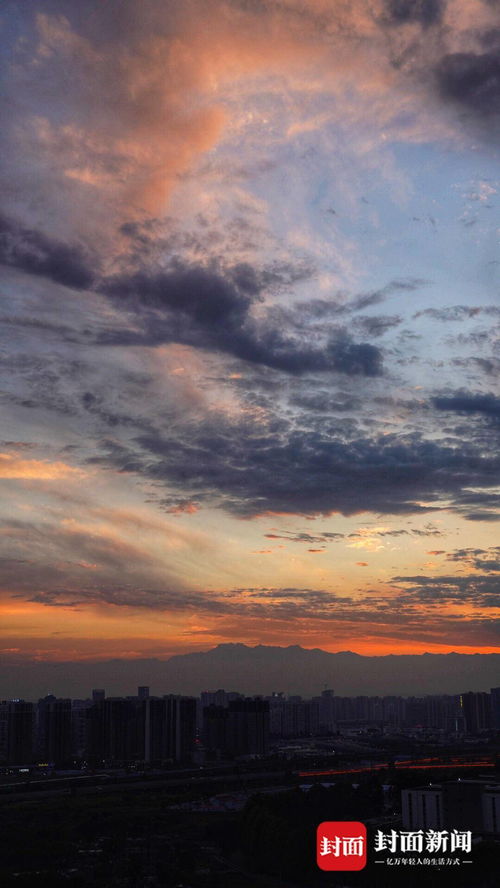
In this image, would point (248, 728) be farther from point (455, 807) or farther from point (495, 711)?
point (495, 711)

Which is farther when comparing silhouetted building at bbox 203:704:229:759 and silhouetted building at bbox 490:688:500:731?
silhouetted building at bbox 490:688:500:731

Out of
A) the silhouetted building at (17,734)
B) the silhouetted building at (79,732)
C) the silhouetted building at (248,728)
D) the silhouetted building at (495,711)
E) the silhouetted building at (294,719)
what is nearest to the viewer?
Result: the silhouetted building at (17,734)

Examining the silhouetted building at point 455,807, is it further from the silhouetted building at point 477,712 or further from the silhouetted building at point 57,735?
the silhouetted building at point 477,712

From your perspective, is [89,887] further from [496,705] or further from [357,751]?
[496,705]

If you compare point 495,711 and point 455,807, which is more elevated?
point 455,807

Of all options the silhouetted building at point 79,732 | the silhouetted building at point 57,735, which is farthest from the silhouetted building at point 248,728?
the silhouetted building at point 57,735

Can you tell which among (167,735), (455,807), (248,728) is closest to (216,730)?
(248,728)

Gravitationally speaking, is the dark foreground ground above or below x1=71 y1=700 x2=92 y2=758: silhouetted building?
above

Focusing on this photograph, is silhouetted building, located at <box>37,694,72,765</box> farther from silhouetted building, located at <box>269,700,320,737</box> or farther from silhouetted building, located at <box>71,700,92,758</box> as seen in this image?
silhouetted building, located at <box>269,700,320,737</box>

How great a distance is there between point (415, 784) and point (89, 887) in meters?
15.4

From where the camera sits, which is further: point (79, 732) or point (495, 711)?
point (495, 711)


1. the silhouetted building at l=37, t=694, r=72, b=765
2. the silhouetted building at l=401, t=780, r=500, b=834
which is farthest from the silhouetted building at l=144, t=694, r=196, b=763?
the silhouetted building at l=401, t=780, r=500, b=834

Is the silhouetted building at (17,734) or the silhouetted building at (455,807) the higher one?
the silhouetted building at (455,807)

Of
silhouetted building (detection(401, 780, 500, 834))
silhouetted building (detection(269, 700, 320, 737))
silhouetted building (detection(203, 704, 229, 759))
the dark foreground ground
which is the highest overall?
silhouetted building (detection(401, 780, 500, 834))
